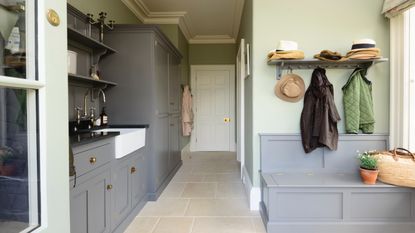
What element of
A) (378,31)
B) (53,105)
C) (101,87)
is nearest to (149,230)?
(101,87)

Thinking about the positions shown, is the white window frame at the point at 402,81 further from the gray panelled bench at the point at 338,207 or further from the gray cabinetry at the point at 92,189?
the gray cabinetry at the point at 92,189

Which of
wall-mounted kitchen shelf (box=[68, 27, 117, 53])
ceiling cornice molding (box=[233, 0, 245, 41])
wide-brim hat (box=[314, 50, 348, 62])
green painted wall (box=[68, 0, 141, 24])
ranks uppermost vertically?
ceiling cornice molding (box=[233, 0, 245, 41])

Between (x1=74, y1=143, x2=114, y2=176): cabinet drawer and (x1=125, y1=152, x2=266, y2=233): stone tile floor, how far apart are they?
793 mm

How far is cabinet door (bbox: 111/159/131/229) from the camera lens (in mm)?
2125

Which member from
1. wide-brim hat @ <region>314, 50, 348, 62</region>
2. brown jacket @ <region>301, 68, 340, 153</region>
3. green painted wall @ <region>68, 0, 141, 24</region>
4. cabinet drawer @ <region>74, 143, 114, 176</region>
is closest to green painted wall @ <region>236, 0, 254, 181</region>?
brown jacket @ <region>301, 68, 340, 153</region>

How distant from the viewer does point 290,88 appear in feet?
8.28

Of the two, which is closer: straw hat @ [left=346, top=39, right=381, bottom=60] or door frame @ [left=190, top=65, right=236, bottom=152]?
straw hat @ [left=346, top=39, right=381, bottom=60]

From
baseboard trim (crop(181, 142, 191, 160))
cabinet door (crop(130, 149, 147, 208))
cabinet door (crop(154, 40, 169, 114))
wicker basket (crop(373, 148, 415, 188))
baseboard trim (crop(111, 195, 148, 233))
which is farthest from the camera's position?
baseboard trim (crop(181, 142, 191, 160))

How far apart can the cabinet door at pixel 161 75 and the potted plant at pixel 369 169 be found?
2.22m

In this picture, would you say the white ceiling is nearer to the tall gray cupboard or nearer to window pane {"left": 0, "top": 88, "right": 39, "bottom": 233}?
the tall gray cupboard

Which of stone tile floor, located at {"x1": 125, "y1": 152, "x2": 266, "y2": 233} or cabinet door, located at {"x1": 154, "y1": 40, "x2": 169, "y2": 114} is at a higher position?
cabinet door, located at {"x1": 154, "y1": 40, "x2": 169, "y2": 114}

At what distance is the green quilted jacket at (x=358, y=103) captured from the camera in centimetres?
247

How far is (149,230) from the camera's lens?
2.32 m

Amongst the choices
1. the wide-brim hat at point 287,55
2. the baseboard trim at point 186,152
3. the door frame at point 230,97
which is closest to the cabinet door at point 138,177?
the wide-brim hat at point 287,55
